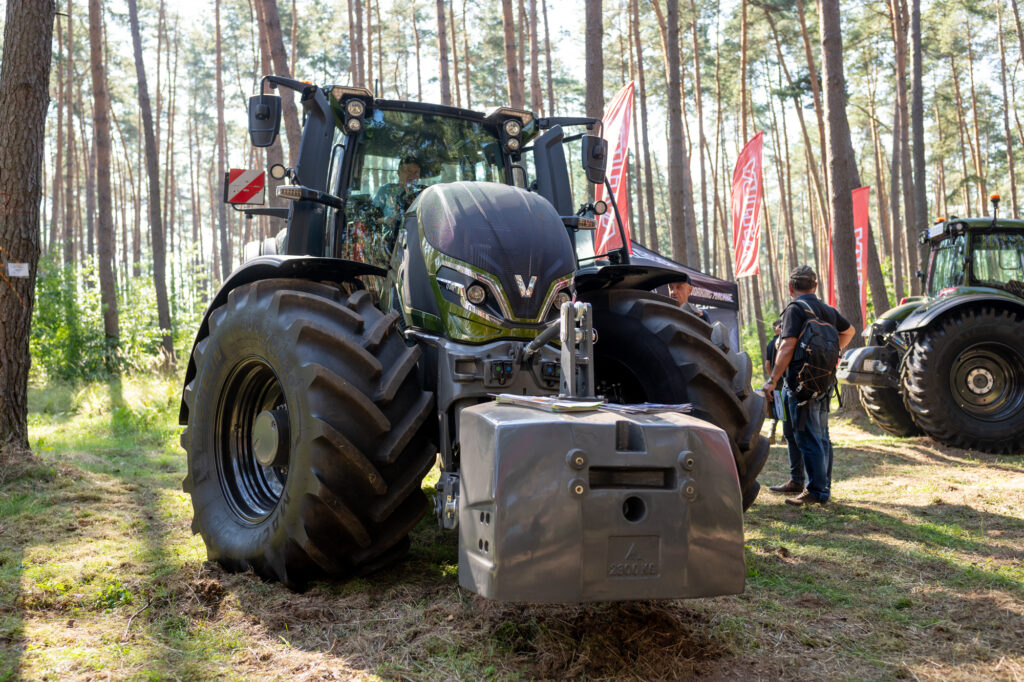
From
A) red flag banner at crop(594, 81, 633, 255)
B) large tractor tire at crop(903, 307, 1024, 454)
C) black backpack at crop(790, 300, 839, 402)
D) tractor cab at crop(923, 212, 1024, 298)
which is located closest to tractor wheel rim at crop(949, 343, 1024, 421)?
large tractor tire at crop(903, 307, 1024, 454)

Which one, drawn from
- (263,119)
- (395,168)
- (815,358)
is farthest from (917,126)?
(263,119)

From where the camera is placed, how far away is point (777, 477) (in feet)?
24.7

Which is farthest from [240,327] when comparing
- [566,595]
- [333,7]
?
[333,7]

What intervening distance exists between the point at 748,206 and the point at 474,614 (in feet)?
45.0

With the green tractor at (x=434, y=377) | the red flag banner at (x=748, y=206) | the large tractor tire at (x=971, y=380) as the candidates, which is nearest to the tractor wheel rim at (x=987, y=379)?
the large tractor tire at (x=971, y=380)

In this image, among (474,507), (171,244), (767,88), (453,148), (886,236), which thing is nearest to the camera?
(474,507)

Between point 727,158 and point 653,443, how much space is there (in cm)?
4361

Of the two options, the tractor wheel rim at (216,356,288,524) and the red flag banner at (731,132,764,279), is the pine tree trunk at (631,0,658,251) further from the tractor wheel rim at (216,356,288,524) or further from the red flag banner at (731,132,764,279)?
the tractor wheel rim at (216,356,288,524)

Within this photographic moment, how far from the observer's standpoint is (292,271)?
4180 mm

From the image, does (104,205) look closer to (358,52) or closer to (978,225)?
(358,52)

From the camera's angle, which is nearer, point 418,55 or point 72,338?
point 72,338

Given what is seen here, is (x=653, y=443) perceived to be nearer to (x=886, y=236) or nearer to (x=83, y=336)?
(x=83, y=336)

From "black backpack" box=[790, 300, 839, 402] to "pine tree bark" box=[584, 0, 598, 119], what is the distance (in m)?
6.29

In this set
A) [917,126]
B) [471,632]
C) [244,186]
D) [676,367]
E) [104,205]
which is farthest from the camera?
[917,126]
